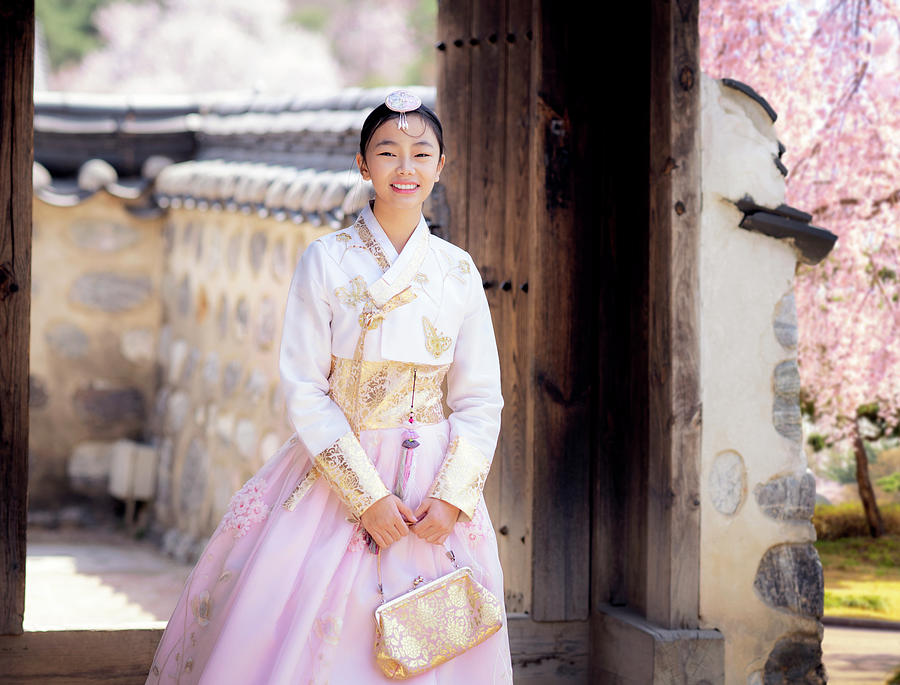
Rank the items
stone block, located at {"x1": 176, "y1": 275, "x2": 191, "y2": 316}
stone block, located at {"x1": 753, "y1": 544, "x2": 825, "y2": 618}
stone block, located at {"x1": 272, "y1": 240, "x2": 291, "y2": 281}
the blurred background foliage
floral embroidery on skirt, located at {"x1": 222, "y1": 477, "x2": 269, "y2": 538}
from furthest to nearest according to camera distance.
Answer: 1. the blurred background foliage
2. stone block, located at {"x1": 176, "y1": 275, "x2": 191, "y2": 316}
3. stone block, located at {"x1": 272, "y1": 240, "x2": 291, "y2": 281}
4. stone block, located at {"x1": 753, "y1": 544, "x2": 825, "y2": 618}
5. floral embroidery on skirt, located at {"x1": 222, "y1": 477, "x2": 269, "y2": 538}

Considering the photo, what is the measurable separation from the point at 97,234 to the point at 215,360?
1.09 m

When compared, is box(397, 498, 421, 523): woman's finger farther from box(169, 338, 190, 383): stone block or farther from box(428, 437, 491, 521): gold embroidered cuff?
box(169, 338, 190, 383): stone block

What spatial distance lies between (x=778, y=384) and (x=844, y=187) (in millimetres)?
2640

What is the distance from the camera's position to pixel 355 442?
7.18 feet

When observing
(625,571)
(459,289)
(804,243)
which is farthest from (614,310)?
(459,289)

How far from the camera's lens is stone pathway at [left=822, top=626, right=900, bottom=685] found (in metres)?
3.70

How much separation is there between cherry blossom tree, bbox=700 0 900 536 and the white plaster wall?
2.47 m

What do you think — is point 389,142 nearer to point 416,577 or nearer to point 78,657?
point 416,577

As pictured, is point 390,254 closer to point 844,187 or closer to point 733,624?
point 733,624

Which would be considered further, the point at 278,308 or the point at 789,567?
the point at 278,308

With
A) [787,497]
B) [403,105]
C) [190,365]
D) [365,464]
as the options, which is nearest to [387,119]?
[403,105]

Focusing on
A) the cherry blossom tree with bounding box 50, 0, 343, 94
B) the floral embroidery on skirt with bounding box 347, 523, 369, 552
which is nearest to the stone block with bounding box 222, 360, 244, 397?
the floral embroidery on skirt with bounding box 347, 523, 369, 552

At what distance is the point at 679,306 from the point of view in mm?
2869

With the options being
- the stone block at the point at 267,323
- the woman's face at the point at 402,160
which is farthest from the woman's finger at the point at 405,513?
the stone block at the point at 267,323
